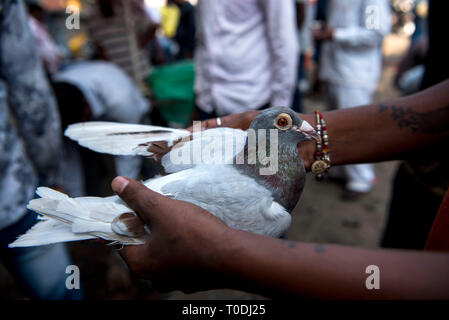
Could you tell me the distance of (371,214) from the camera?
11.3ft

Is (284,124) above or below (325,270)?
above

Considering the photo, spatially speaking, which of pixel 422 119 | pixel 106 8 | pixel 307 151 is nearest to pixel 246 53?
Result: pixel 307 151

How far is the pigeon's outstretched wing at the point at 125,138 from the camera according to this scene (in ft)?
3.63

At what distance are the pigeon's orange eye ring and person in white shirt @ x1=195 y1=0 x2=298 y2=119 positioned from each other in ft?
4.39

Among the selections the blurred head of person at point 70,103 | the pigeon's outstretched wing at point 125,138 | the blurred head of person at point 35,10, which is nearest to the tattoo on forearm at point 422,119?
the pigeon's outstretched wing at point 125,138

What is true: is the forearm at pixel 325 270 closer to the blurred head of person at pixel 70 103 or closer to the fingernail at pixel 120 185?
the fingernail at pixel 120 185

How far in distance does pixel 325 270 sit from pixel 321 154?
0.62 metres

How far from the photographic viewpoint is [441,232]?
0.89 meters

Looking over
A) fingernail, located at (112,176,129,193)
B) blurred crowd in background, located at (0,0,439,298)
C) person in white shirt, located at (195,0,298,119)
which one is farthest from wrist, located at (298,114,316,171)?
person in white shirt, located at (195,0,298,119)

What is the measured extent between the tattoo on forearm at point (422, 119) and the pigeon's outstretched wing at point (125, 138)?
36.5 inches

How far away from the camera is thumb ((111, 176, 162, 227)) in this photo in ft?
2.90

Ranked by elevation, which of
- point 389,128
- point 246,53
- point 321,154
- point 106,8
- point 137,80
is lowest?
point 321,154

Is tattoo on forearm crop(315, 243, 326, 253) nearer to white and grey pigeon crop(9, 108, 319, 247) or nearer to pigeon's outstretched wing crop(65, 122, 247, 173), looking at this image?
white and grey pigeon crop(9, 108, 319, 247)

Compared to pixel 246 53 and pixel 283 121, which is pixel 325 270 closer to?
pixel 283 121
